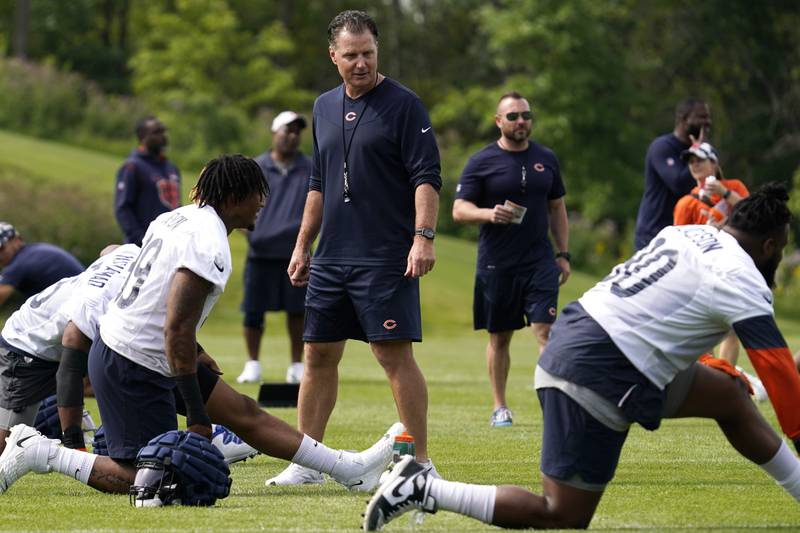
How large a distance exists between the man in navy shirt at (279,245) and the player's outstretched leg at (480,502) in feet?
25.9

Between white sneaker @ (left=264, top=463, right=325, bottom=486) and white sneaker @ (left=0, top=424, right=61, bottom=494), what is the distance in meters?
1.14

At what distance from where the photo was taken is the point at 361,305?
7.34 meters

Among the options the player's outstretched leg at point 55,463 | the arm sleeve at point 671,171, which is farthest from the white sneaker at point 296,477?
the arm sleeve at point 671,171

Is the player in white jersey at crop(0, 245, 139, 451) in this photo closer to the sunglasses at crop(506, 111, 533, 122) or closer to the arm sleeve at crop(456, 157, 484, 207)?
the arm sleeve at crop(456, 157, 484, 207)

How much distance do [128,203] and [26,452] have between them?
22.5 feet

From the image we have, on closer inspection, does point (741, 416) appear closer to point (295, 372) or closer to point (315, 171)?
point (315, 171)

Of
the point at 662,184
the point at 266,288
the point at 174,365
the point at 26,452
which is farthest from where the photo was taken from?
the point at 266,288

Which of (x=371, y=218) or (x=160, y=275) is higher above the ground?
(x=371, y=218)

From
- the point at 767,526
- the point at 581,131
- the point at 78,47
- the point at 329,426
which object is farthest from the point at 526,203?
the point at 78,47

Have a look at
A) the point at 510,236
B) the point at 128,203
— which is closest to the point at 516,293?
the point at 510,236

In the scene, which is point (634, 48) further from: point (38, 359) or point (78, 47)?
point (38, 359)

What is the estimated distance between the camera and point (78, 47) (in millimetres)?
62531

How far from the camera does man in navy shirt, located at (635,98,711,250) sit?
11.0 m

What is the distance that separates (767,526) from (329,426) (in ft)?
15.8
